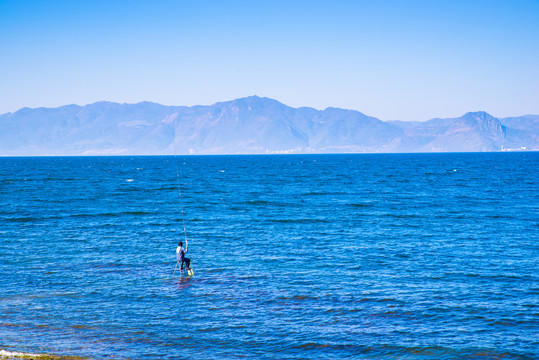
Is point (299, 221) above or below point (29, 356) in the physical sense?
above

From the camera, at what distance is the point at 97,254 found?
95.2ft

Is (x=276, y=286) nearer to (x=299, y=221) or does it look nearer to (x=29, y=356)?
(x=29, y=356)

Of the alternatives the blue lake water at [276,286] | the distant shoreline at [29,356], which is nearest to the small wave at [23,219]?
the blue lake water at [276,286]

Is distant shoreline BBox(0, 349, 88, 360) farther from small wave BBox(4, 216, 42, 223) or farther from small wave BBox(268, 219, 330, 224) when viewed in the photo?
small wave BBox(4, 216, 42, 223)

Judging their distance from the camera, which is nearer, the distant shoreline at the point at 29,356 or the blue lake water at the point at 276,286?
the distant shoreline at the point at 29,356

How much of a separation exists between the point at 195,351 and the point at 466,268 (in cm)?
1566

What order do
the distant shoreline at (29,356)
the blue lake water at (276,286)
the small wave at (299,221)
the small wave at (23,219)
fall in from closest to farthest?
the distant shoreline at (29,356) < the blue lake water at (276,286) < the small wave at (299,221) < the small wave at (23,219)

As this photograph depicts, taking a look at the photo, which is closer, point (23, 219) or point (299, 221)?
point (299, 221)

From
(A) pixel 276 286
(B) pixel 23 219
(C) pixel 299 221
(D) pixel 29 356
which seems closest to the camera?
→ (D) pixel 29 356

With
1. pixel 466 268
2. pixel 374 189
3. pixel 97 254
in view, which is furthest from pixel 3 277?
pixel 374 189

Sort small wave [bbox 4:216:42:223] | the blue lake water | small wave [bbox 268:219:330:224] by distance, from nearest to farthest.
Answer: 1. the blue lake water
2. small wave [bbox 268:219:330:224]
3. small wave [bbox 4:216:42:223]

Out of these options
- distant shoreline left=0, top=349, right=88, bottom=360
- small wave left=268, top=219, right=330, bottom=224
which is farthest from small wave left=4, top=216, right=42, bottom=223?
distant shoreline left=0, top=349, right=88, bottom=360

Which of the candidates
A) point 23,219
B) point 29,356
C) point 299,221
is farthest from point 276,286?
point 23,219

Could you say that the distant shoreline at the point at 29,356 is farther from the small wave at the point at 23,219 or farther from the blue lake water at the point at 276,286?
the small wave at the point at 23,219
